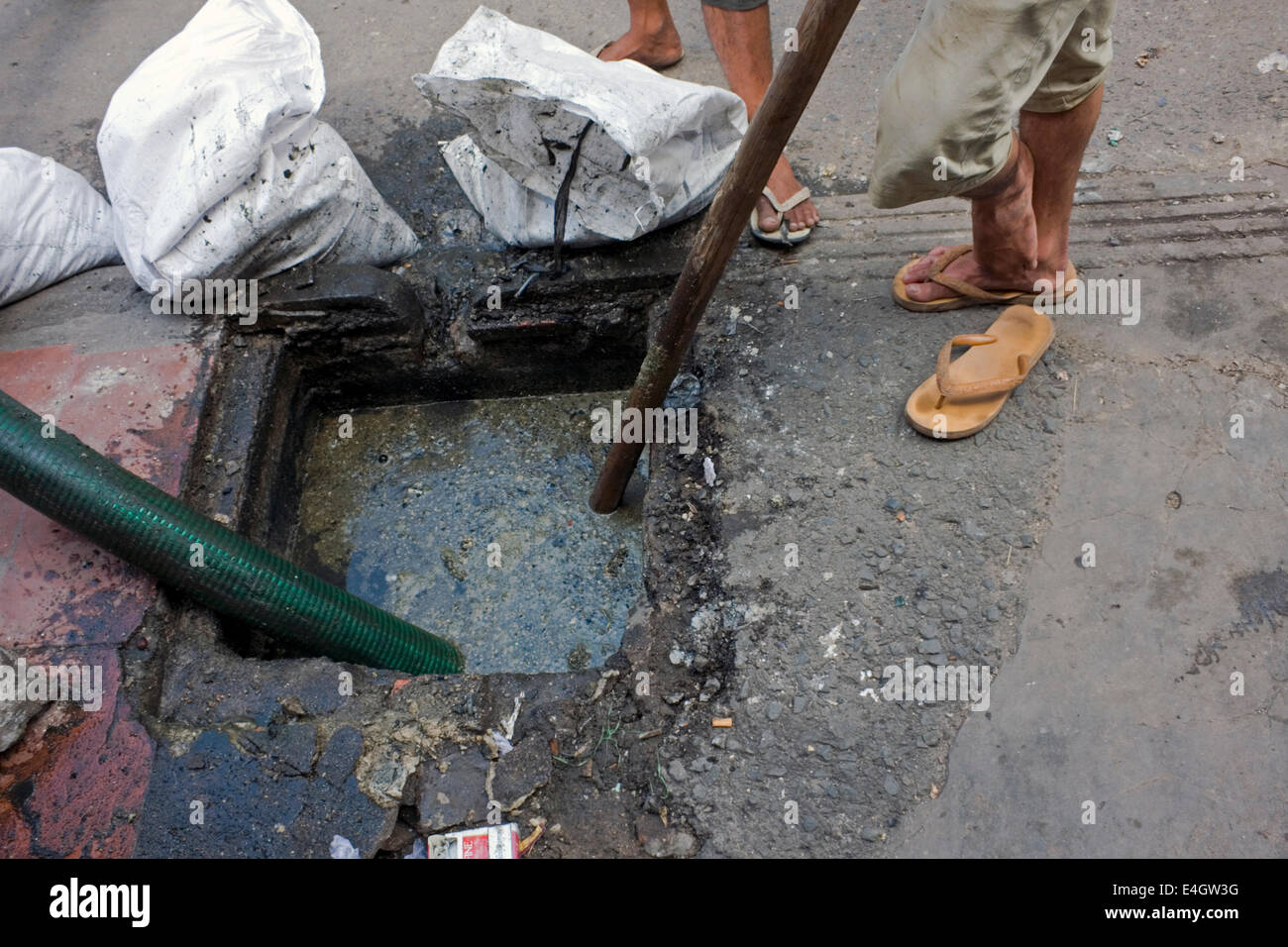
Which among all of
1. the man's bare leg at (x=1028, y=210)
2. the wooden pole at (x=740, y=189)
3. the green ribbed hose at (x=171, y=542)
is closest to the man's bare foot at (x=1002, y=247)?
the man's bare leg at (x=1028, y=210)

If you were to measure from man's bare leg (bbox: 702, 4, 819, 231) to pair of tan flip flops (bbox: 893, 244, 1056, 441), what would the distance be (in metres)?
0.63

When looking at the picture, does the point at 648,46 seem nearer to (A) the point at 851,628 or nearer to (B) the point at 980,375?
(B) the point at 980,375

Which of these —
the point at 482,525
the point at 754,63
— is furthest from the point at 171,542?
the point at 754,63

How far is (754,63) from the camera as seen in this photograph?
248 centimetres

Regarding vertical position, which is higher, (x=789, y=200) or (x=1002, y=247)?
(x=1002, y=247)

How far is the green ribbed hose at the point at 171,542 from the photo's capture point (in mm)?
1829

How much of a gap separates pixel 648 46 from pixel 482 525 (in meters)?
1.75

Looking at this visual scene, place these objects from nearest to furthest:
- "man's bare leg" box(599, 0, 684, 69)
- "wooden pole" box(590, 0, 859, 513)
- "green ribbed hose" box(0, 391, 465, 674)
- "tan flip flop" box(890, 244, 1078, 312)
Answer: "wooden pole" box(590, 0, 859, 513) → "green ribbed hose" box(0, 391, 465, 674) → "tan flip flop" box(890, 244, 1078, 312) → "man's bare leg" box(599, 0, 684, 69)

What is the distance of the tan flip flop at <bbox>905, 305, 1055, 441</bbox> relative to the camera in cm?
195

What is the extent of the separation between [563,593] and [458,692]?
2.34 ft

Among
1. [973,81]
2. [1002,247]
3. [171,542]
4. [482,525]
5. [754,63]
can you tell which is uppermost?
[973,81]

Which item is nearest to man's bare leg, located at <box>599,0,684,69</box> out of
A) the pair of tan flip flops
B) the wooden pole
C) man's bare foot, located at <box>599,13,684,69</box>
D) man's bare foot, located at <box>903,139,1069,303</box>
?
man's bare foot, located at <box>599,13,684,69</box>

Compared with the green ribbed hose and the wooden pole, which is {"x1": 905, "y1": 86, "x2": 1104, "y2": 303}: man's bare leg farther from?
the green ribbed hose
